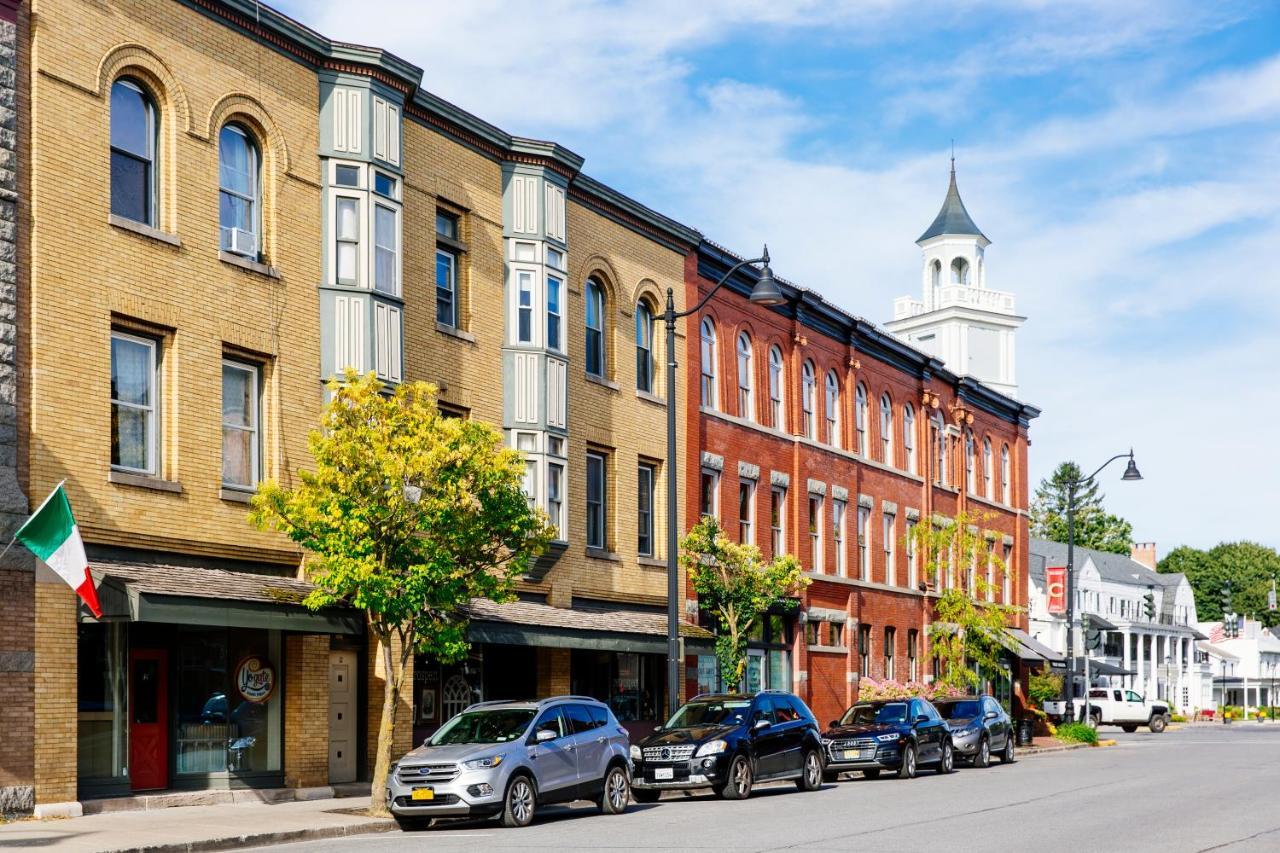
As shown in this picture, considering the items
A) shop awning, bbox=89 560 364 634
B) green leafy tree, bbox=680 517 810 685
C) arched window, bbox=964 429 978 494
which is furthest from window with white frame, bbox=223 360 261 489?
arched window, bbox=964 429 978 494

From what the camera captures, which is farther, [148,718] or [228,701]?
[228,701]

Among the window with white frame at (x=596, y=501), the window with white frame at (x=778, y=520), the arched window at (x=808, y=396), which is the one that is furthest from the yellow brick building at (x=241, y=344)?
the arched window at (x=808, y=396)

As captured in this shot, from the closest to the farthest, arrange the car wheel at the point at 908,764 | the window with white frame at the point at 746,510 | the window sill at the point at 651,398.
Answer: the car wheel at the point at 908,764 → the window sill at the point at 651,398 → the window with white frame at the point at 746,510

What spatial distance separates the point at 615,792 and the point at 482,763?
10.3 ft

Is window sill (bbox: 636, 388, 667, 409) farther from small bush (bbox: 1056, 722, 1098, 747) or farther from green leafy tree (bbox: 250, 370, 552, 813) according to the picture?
small bush (bbox: 1056, 722, 1098, 747)

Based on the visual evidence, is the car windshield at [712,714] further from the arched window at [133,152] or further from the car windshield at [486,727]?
the arched window at [133,152]

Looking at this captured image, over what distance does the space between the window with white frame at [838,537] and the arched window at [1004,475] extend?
1575 cm

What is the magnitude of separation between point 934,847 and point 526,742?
18.7 feet

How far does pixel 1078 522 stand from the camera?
13175 centimetres

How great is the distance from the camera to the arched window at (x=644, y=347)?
35.3 m

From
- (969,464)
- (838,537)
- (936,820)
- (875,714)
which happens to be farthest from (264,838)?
(969,464)

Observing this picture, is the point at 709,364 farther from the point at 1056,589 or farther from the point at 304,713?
the point at 1056,589

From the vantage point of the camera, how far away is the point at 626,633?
3066cm

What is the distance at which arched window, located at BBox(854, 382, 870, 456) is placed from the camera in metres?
46.4
